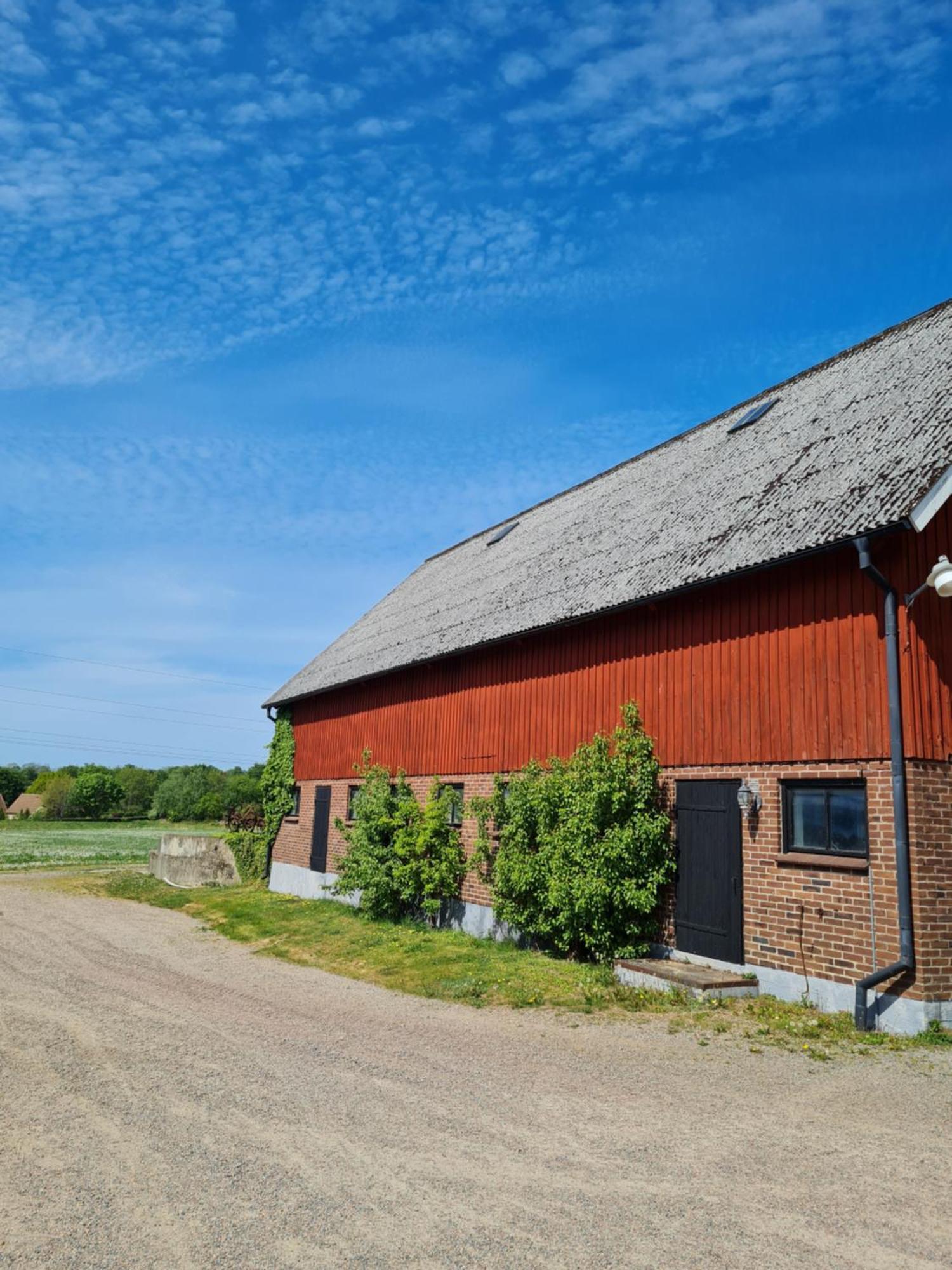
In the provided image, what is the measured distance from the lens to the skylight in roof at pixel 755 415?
661 inches

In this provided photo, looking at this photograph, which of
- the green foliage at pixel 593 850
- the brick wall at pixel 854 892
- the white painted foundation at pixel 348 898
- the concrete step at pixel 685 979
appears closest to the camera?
the brick wall at pixel 854 892

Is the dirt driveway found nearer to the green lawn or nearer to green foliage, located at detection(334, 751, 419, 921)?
the green lawn

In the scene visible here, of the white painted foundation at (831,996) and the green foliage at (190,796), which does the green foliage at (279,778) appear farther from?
the green foliage at (190,796)

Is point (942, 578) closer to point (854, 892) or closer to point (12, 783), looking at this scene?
point (854, 892)

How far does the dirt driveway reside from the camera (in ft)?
15.4

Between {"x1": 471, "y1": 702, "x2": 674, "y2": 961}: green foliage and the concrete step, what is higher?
{"x1": 471, "y1": 702, "x2": 674, "y2": 961}: green foliage

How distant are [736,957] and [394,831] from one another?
823cm

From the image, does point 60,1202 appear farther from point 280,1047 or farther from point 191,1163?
point 280,1047

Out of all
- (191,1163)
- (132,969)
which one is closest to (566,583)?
(132,969)

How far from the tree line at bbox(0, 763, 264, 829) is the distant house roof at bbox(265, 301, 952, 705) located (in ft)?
235

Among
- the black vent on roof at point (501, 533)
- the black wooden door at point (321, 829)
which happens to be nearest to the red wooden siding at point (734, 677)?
the black wooden door at point (321, 829)

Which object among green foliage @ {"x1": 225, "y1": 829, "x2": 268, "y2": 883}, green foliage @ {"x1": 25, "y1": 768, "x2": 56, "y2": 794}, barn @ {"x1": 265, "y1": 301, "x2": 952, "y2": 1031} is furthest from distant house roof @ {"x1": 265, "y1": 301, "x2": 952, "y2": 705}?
green foliage @ {"x1": 25, "y1": 768, "x2": 56, "y2": 794}

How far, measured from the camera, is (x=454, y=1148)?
6016 mm

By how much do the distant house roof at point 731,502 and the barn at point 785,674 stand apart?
2.3 inches
